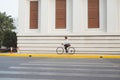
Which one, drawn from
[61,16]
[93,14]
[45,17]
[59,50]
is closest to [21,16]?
[45,17]

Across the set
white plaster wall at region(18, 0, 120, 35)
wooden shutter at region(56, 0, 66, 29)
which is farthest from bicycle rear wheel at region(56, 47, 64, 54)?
wooden shutter at region(56, 0, 66, 29)

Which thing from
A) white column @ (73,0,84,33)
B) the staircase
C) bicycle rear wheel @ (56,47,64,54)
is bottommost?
bicycle rear wheel @ (56,47,64,54)

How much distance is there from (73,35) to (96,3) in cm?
353

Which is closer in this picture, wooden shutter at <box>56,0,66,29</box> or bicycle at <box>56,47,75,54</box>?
bicycle at <box>56,47,75,54</box>

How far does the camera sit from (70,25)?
101 feet

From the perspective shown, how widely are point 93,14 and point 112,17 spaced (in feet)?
5.83

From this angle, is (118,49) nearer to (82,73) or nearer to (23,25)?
(23,25)

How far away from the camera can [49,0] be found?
31078 millimetres

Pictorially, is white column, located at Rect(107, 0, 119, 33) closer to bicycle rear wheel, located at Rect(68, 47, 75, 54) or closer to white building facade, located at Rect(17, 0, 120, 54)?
white building facade, located at Rect(17, 0, 120, 54)

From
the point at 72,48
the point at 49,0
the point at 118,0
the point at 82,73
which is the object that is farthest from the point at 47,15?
the point at 82,73

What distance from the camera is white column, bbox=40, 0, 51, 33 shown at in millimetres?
30703

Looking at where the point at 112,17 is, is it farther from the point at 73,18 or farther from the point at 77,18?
the point at 73,18

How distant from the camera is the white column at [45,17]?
30703 millimetres

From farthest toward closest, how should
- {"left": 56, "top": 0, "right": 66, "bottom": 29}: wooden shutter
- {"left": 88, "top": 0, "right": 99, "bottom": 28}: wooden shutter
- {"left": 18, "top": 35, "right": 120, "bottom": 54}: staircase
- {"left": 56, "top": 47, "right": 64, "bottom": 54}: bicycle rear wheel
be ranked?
{"left": 56, "top": 0, "right": 66, "bottom": 29}: wooden shutter, {"left": 88, "top": 0, "right": 99, "bottom": 28}: wooden shutter, {"left": 18, "top": 35, "right": 120, "bottom": 54}: staircase, {"left": 56, "top": 47, "right": 64, "bottom": 54}: bicycle rear wheel
